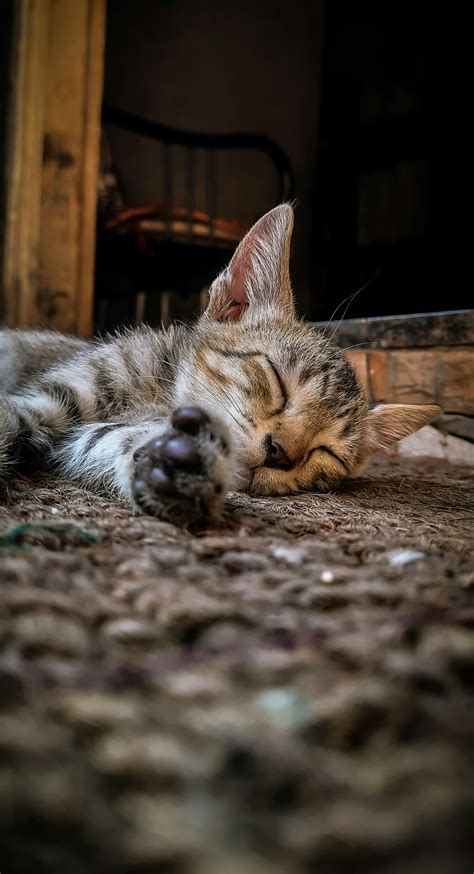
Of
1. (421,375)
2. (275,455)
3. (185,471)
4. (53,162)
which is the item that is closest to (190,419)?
(185,471)

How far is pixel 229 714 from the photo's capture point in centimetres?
36

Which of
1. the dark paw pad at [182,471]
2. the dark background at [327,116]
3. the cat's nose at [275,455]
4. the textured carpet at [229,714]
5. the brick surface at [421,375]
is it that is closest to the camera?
the textured carpet at [229,714]

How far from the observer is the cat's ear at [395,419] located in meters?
1.45

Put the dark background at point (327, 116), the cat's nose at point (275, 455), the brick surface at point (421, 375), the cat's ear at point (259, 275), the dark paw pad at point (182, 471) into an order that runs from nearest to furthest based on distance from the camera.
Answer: the dark paw pad at point (182, 471)
the cat's nose at point (275, 455)
the cat's ear at point (259, 275)
the brick surface at point (421, 375)
the dark background at point (327, 116)

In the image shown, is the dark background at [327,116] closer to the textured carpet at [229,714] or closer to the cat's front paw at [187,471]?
the cat's front paw at [187,471]

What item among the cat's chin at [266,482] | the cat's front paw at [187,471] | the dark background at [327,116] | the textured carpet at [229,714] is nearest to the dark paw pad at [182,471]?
the cat's front paw at [187,471]

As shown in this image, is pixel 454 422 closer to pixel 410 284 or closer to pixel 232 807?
pixel 410 284

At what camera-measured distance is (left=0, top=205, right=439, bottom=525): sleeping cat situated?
1.11 m

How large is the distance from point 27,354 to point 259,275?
0.59 metres

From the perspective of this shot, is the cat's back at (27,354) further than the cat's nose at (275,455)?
Yes

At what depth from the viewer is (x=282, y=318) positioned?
4.59 ft

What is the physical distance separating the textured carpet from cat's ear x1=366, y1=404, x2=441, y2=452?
0.83m

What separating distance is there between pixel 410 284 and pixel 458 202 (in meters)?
0.49

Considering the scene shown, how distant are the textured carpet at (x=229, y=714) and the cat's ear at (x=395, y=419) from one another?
83 centimetres
